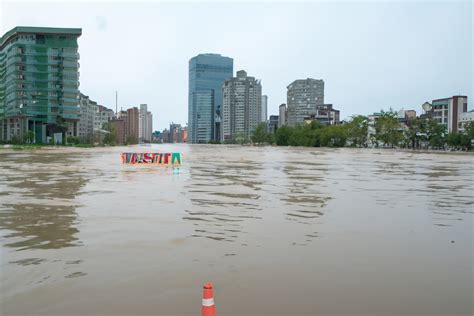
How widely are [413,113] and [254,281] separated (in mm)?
204857

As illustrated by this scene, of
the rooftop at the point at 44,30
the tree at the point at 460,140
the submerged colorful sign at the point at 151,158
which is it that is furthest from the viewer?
the rooftop at the point at 44,30

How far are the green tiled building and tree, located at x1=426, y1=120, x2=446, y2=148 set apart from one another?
107832 millimetres

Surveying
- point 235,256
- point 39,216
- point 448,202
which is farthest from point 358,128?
point 235,256

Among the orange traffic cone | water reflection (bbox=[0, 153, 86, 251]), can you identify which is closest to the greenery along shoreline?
water reflection (bbox=[0, 153, 86, 251])

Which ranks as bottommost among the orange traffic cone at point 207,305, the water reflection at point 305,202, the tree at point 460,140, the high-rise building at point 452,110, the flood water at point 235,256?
the flood water at point 235,256

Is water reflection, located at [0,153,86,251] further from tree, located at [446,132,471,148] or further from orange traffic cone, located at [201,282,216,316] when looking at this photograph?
tree, located at [446,132,471,148]

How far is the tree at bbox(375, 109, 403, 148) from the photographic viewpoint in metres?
115

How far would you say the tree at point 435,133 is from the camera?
105750 millimetres

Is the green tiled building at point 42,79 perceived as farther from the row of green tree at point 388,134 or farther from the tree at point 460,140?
the tree at point 460,140

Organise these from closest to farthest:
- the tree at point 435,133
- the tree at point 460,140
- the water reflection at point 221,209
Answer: the water reflection at point 221,209 < the tree at point 460,140 < the tree at point 435,133

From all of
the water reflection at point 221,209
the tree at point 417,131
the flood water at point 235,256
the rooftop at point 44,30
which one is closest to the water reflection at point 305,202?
the flood water at point 235,256

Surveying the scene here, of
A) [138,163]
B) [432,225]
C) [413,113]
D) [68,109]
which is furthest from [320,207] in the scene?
[413,113]

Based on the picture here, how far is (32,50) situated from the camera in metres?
138

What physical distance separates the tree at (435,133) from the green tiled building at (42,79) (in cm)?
10783
